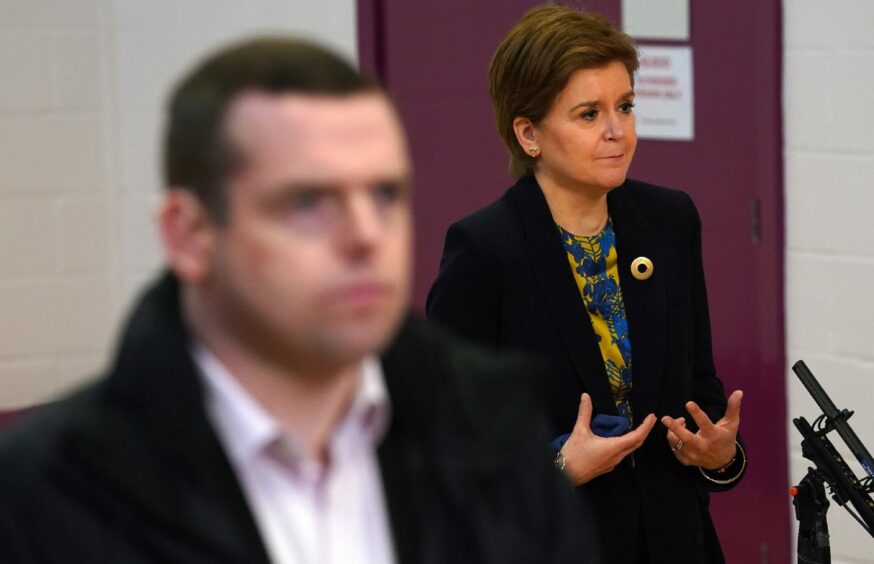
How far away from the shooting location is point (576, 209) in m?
2.29

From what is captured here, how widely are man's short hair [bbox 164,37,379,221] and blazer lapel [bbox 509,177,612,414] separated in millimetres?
1200

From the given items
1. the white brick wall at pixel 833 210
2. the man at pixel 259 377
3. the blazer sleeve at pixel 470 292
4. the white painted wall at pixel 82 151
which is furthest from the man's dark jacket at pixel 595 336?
the white painted wall at pixel 82 151

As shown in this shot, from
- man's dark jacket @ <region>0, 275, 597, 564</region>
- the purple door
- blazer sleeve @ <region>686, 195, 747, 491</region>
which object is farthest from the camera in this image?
the purple door

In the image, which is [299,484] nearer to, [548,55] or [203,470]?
[203,470]

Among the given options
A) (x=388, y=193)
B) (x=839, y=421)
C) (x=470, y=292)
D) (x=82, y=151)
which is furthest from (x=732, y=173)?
(x=388, y=193)

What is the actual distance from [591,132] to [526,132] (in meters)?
0.11

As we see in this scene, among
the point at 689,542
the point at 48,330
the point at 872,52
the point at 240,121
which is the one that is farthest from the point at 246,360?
the point at 48,330

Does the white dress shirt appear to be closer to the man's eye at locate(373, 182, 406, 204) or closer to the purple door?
the man's eye at locate(373, 182, 406, 204)

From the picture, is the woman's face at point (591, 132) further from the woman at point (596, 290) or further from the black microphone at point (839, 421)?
the black microphone at point (839, 421)

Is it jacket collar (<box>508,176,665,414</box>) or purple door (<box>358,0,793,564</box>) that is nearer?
jacket collar (<box>508,176,665,414</box>)

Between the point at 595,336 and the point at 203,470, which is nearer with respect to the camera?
the point at 203,470

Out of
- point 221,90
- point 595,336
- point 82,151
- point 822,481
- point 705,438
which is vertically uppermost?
point 221,90

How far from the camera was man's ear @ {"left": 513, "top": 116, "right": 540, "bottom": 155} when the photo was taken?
90.8 inches

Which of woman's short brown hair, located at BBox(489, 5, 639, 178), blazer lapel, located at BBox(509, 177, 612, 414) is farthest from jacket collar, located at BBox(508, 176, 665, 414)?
woman's short brown hair, located at BBox(489, 5, 639, 178)
